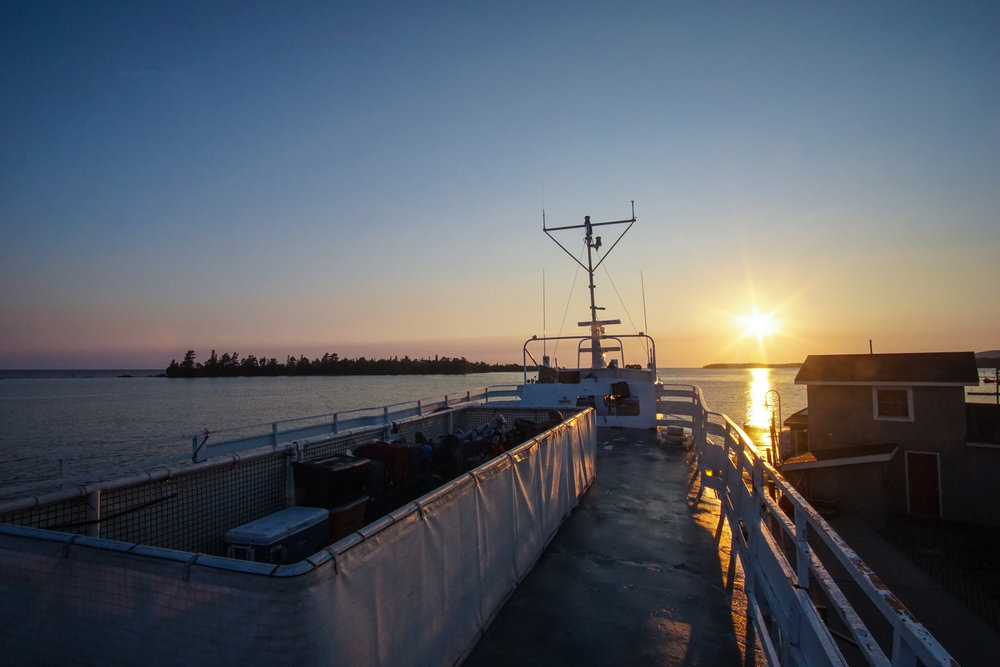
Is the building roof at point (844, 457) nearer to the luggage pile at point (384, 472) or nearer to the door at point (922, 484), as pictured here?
the door at point (922, 484)

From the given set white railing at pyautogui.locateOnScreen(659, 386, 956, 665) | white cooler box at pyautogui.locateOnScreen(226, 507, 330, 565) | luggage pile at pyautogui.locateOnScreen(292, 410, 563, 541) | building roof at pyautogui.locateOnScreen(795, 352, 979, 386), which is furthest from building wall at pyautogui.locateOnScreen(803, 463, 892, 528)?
white cooler box at pyautogui.locateOnScreen(226, 507, 330, 565)

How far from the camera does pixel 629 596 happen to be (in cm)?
467

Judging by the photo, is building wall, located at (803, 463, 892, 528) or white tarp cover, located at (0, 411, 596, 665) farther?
building wall, located at (803, 463, 892, 528)

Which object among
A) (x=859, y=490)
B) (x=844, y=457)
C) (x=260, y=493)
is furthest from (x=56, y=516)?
(x=859, y=490)

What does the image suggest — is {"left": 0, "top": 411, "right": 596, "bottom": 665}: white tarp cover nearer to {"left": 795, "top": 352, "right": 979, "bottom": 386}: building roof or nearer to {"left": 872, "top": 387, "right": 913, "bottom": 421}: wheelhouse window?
{"left": 795, "top": 352, "right": 979, "bottom": 386}: building roof

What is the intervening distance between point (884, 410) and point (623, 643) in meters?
22.4

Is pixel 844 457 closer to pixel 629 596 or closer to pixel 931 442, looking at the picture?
pixel 931 442

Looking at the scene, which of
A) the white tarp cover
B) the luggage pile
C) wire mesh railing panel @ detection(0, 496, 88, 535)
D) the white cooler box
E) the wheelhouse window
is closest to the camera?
the white tarp cover

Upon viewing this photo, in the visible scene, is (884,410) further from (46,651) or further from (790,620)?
(46,651)

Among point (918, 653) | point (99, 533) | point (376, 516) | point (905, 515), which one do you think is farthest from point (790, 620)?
point (905, 515)

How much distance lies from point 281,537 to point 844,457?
21.7m

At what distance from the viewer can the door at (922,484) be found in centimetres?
1902

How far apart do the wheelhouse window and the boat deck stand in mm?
17632

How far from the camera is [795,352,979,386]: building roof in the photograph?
61.8 feet
